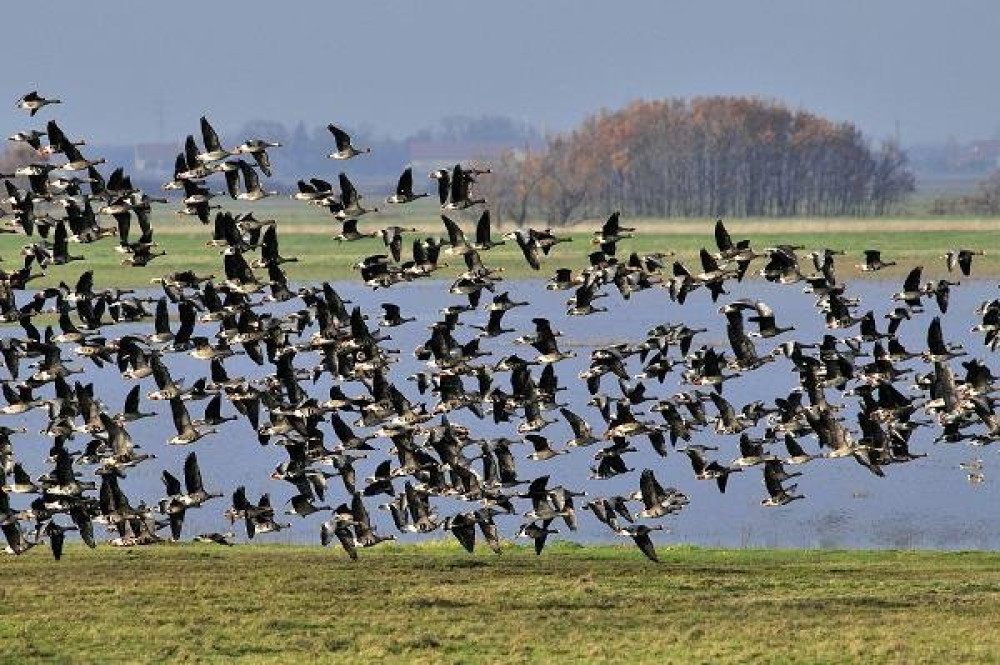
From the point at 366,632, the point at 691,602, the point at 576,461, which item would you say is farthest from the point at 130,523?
the point at 576,461

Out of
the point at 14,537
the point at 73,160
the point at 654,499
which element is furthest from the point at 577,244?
the point at 14,537

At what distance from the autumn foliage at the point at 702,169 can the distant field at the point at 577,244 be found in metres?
10.6

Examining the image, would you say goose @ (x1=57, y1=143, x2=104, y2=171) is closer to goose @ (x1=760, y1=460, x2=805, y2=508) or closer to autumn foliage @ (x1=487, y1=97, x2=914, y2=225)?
goose @ (x1=760, y1=460, x2=805, y2=508)

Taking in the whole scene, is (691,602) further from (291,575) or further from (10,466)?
(10,466)

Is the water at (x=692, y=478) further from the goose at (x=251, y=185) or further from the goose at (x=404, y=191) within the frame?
the goose at (x=404, y=191)

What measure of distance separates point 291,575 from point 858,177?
131 meters

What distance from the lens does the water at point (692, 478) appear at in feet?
142

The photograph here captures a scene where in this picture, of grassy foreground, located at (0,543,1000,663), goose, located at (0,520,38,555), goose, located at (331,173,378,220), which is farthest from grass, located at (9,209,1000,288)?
goose, located at (0,520,38,555)

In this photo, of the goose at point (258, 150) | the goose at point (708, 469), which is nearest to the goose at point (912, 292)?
the goose at point (708, 469)

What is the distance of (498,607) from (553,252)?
68297mm

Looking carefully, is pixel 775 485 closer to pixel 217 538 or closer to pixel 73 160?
pixel 217 538

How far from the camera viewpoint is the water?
43.2 m

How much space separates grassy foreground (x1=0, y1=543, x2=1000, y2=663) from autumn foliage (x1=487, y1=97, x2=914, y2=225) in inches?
4091

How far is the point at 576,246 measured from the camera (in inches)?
4149
